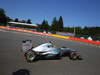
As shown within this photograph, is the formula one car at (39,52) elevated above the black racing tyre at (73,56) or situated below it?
above

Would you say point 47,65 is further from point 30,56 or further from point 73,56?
point 73,56

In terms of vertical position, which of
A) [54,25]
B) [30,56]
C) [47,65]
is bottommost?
[47,65]

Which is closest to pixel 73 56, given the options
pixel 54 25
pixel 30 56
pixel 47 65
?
pixel 47 65

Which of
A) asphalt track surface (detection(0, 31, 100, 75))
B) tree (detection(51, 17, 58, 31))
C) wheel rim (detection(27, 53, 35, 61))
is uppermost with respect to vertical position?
tree (detection(51, 17, 58, 31))

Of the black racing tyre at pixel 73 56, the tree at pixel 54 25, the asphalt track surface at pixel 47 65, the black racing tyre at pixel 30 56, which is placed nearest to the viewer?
the asphalt track surface at pixel 47 65

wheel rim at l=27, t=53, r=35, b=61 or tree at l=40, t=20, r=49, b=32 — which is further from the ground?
tree at l=40, t=20, r=49, b=32

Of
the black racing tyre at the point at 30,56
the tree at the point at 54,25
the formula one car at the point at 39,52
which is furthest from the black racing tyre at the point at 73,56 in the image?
the tree at the point at 54,25

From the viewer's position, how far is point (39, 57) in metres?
7.41

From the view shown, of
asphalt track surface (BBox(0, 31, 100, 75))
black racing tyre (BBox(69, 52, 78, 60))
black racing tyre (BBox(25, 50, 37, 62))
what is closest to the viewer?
asphalt track surface (BBox(0, 31, 100, 75))

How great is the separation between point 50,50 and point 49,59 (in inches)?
30.4

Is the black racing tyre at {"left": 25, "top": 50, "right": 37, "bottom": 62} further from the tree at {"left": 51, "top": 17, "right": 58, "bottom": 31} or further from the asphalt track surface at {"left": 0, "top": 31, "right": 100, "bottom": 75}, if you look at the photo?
the tree at {"left": 51, "top": 17, "right": 58, "bottom": 31}

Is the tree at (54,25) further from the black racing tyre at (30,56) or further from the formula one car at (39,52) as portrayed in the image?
the black racing tyre at (30,56)

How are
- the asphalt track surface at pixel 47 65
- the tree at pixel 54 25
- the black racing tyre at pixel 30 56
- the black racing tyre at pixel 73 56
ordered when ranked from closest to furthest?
the asphalt track surface at pixel 47 65, the black racing tyre at pixel 30 56, the black racing tyre at pixel 73 56, the tree at pixel 54 25

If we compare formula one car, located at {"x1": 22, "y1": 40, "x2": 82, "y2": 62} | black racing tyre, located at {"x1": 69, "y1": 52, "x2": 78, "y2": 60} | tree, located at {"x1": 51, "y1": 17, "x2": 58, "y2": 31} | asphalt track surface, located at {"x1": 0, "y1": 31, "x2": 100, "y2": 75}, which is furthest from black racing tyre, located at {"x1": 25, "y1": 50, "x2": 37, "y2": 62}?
tree, located at {"x1": 51, "y1": 17, "x2": 58, "y2": 31}
